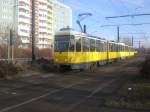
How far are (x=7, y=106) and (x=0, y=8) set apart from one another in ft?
351

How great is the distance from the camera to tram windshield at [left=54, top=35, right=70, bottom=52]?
1165 inches

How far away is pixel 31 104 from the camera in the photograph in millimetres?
13117

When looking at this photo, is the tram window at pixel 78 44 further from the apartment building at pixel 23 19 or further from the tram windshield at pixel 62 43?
the apartment building at pixel 23 19

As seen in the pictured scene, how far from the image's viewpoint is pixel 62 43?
29.8 m

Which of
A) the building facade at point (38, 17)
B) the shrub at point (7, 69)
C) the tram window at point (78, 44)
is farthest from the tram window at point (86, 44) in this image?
the building facade at point (38, 17)

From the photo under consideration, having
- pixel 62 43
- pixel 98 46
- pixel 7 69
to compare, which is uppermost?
pixel 62 43

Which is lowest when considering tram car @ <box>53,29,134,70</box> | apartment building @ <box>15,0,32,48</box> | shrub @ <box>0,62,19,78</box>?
shrub @ <box>0,62,19,78</box>

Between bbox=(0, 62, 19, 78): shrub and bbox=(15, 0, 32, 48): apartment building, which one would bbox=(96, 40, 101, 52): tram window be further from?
bbox=(15, 0, 32, 48): apartment building

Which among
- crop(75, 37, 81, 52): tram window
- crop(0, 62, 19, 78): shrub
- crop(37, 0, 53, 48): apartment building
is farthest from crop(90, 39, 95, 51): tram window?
crop(37, 0, 53, 48): apartment building

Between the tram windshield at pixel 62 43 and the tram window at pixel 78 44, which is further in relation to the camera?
the tram window at pixel 78 44

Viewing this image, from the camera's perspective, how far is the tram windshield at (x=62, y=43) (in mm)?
29587

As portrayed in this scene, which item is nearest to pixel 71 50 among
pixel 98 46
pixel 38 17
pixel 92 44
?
pixel 92 44

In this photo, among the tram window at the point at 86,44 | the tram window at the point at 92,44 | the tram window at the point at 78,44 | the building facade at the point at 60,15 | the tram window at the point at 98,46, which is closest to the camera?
the tram window at the point at 78,44

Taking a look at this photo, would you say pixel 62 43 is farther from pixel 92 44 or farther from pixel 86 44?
pixel 92 44
